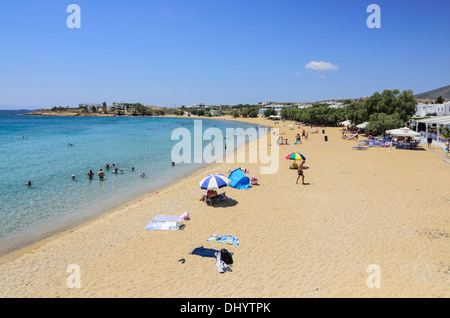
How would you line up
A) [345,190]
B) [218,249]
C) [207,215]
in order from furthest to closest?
[345,190] < [207,215] < [218,249]

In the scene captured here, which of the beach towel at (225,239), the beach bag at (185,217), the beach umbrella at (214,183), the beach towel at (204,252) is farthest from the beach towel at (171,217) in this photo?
the beach towel at (204,252)

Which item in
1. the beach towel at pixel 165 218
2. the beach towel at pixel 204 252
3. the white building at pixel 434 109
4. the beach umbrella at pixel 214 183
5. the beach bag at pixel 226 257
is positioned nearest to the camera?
the beach bag at pixel 226 257

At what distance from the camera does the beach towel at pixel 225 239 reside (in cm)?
768

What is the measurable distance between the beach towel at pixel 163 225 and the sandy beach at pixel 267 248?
0.85ft

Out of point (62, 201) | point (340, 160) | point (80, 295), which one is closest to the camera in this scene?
point (80, 295)

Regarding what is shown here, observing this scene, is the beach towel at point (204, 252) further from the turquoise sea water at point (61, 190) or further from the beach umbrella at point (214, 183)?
the turquoise sea water at point (61, 190)

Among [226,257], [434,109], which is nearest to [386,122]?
[434,109]

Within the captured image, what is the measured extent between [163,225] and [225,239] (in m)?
2.58

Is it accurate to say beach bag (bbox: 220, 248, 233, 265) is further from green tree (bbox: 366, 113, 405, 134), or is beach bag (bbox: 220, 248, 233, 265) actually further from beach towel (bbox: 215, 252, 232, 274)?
green tree (bbox: 366, 113, 405, 134)

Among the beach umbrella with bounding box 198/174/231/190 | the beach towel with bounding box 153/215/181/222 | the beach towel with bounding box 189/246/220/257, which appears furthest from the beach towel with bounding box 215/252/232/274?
the beach umbrella with bounding box 198/174/231/190

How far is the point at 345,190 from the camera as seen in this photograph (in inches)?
483

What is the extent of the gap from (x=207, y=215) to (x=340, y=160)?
44.8ft

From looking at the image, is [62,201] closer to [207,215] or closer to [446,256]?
[207,215]
